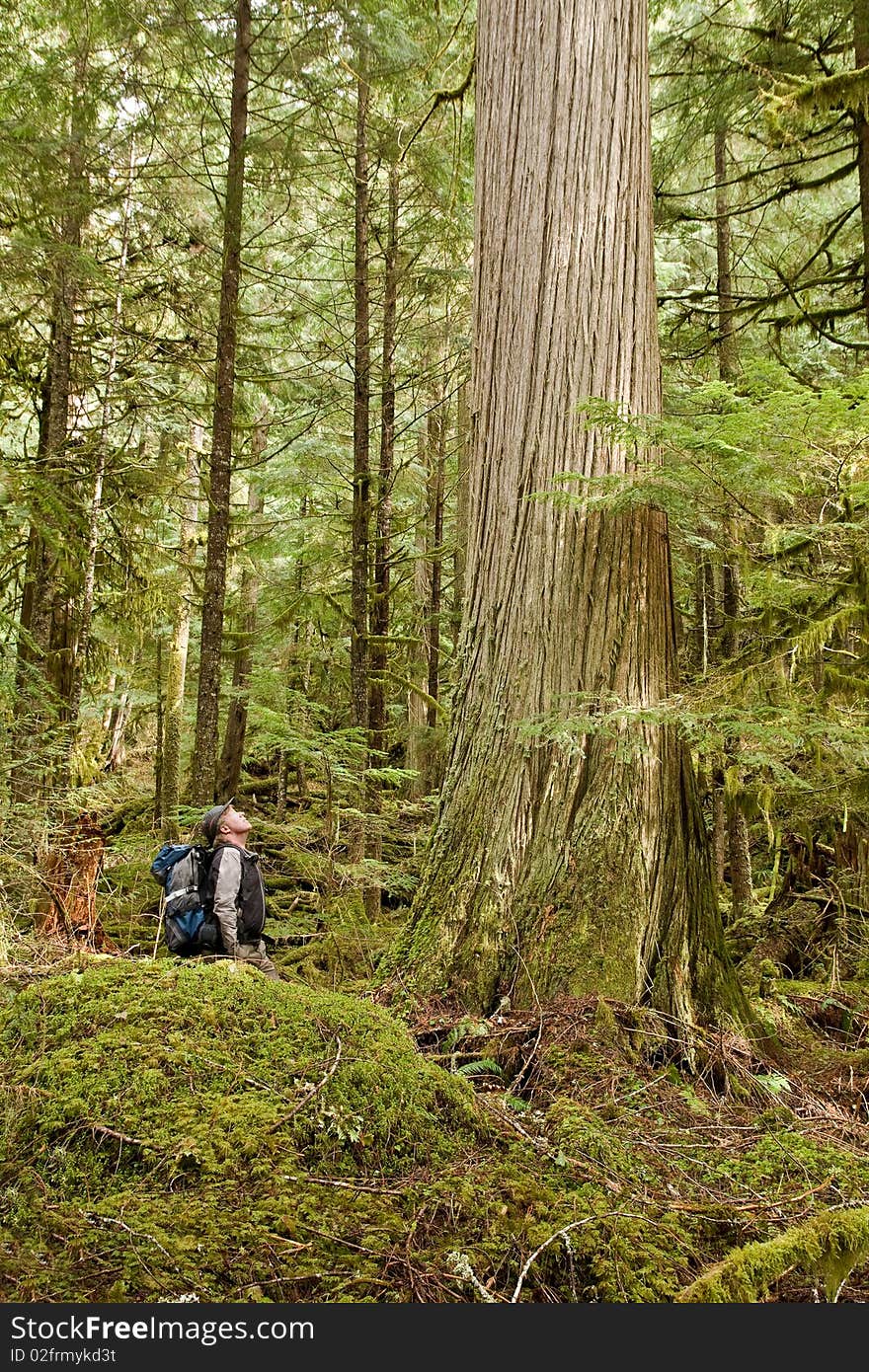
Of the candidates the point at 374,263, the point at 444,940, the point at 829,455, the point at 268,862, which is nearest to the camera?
the point at 829,455

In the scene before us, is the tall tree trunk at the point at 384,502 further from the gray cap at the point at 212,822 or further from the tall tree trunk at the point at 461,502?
the gray cap at the point at 212,822

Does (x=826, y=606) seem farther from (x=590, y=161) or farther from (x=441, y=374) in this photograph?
(x=441, y=374)

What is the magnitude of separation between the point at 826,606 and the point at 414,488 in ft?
29.1

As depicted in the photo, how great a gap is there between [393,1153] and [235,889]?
2.50 m

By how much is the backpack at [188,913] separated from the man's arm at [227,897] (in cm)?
6

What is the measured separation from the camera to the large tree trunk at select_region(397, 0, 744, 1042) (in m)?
3.34

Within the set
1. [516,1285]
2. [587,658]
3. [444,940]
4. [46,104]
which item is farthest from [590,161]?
[46,104]

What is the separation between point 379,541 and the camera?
8.33m

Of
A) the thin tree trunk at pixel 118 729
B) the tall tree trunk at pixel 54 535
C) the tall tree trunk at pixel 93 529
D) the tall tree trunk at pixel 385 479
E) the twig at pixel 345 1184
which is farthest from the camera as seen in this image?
the thin tree trunk at pixel 118 729

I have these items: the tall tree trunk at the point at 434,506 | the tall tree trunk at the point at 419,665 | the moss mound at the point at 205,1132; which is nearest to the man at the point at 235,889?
the moss mound at the point at 205,1132

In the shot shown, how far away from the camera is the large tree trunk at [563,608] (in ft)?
11.0

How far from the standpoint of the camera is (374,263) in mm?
12477

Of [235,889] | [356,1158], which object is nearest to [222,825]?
[235,889]

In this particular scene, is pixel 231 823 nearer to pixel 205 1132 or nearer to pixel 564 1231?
pixel 205 1132
